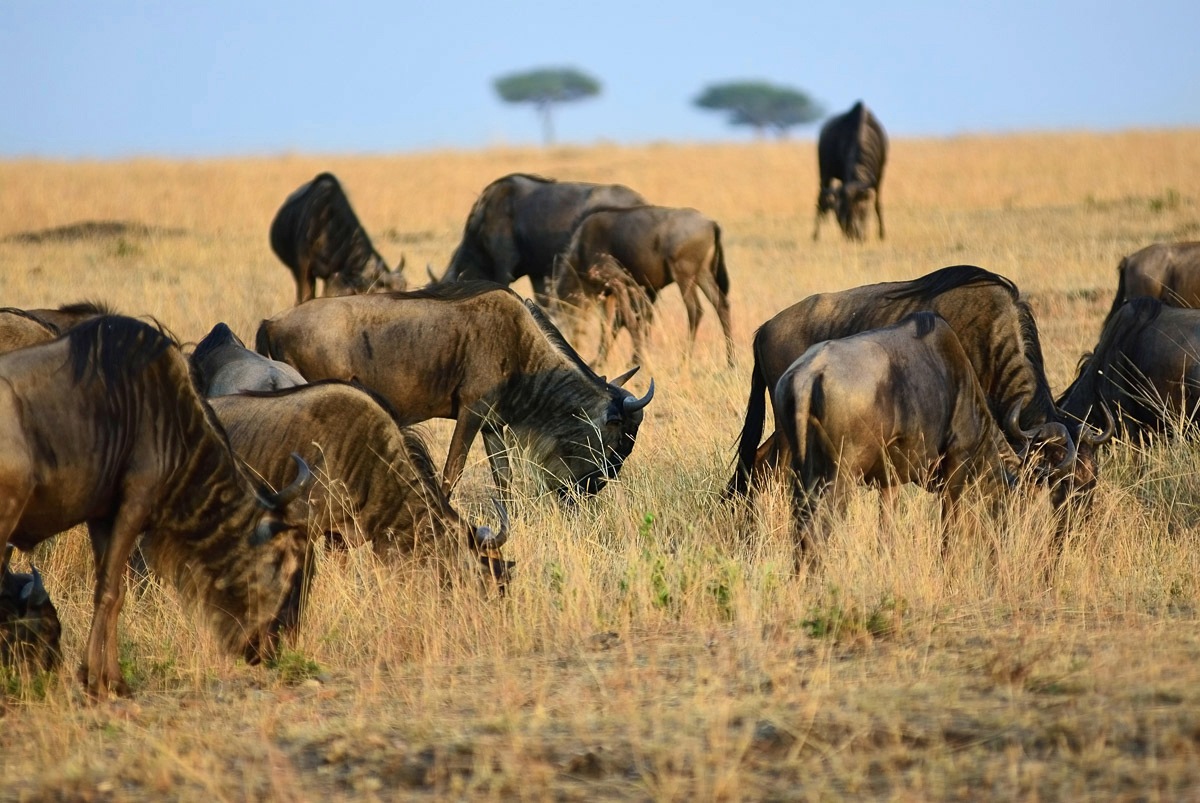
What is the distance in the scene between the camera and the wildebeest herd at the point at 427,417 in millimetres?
4273

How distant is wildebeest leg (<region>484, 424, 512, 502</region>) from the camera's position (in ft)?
23.8

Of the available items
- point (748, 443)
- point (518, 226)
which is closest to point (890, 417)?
point (748, 443)

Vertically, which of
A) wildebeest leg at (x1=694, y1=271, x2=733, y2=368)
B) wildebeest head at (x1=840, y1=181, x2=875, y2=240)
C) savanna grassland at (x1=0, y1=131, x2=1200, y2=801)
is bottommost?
savanna grassland at (x1=0, y1=131, x2=1200, y2=801)

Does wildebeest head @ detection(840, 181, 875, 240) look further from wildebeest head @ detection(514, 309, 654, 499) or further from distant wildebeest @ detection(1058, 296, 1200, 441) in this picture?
wildebeest head @ detection(514, 309, 654, 499)

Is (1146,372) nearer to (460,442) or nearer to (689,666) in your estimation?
(460,442)

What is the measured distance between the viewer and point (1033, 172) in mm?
24703

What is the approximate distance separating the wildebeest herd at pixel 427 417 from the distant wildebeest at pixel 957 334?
0.03 ft

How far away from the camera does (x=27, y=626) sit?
4.52 m

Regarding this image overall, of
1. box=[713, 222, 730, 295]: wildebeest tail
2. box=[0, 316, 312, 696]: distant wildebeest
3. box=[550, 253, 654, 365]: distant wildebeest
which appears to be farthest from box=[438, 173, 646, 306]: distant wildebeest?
box=[0, 316, 312, 696]: distant wildebeest

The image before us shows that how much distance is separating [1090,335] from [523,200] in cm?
471

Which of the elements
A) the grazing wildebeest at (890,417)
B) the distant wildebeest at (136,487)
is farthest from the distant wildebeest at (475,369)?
the distant wildebeest at (136,487)

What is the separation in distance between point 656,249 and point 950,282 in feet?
14.8

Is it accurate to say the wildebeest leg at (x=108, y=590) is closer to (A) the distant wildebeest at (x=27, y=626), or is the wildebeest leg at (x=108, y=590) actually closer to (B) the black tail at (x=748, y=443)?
(A) the distant wildebeest at (x=27, y=626)

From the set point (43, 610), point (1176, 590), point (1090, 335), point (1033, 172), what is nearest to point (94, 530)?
point (43, 610)
